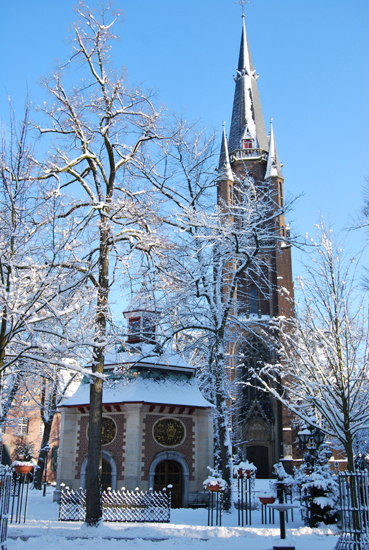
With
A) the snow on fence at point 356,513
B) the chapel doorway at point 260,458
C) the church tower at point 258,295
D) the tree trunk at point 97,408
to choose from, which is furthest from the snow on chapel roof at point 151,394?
the chapel doorway at point 260,458

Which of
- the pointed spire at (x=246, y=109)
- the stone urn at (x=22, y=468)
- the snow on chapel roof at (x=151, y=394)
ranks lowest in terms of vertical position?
the stone urn at (x=22, y=468)

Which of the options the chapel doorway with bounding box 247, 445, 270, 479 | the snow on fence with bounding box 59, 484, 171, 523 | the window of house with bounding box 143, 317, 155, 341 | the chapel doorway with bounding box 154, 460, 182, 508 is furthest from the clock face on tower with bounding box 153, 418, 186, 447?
the chapel doorway with bounding box 247, 445, 270, 479

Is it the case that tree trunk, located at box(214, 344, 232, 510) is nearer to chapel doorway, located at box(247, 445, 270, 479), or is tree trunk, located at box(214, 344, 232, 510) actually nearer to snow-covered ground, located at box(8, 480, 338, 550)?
snow-covered ground, located at box(8, 480, 338, 550)

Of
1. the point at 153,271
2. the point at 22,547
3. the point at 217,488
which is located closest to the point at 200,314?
the point at 153,271

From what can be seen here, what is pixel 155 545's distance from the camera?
1106 cm

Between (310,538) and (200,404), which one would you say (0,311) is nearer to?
(310,538)

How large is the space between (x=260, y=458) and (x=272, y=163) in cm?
2589

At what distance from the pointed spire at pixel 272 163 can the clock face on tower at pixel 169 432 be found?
1162 inches

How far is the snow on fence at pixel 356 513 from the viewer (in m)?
9.31

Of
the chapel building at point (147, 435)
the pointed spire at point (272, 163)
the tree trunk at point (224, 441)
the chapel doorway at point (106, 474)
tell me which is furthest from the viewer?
the pointed spire at point (272, 163)

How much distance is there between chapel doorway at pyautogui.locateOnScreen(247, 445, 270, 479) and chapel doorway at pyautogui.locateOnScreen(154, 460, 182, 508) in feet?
66.7

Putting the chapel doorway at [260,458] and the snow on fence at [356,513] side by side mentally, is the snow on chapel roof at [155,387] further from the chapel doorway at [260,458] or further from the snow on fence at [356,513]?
the chapel doorway at [260,458]

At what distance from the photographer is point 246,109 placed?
4981 cm

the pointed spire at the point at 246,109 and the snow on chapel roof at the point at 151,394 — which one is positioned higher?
the pointed spire at the point at 246,109
